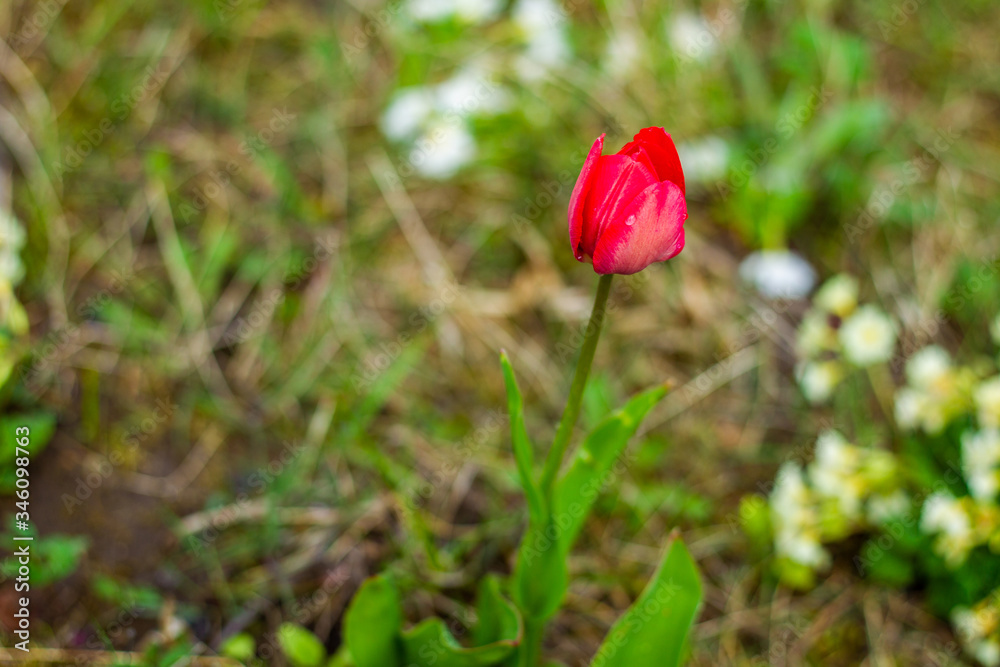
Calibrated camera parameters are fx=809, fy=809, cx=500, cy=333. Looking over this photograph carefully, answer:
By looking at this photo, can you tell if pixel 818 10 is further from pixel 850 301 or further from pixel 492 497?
pixel 492 497

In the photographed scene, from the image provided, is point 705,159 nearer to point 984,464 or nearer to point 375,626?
point 984,464

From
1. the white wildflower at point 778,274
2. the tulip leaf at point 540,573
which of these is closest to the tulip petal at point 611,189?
the tulip leaf at point 540,573

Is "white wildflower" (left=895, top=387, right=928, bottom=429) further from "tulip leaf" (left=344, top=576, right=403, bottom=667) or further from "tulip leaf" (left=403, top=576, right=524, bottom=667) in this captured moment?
"tulip leaf" (left=344, top=576, right=403, bottom=667)

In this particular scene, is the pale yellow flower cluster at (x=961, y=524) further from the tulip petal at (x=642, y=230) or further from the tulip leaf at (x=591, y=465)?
the tulip petal at (x=642, y=230)

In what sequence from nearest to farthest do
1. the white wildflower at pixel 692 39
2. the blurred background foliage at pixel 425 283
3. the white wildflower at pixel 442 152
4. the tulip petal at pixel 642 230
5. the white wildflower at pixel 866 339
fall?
the tulip petal at pixel 642 230 < the blurred background foliage at pixel 425 283 < the white wildflower at pixel 866 339 < the white wildflower at pixel 442 152 < the white wildflower at pixel 692 39

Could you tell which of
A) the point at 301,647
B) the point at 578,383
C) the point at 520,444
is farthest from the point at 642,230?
the point at 301,647

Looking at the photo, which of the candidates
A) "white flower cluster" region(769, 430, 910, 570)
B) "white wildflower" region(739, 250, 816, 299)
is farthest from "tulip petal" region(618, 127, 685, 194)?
"white wildflower" region(739, 250, 816, 299)
